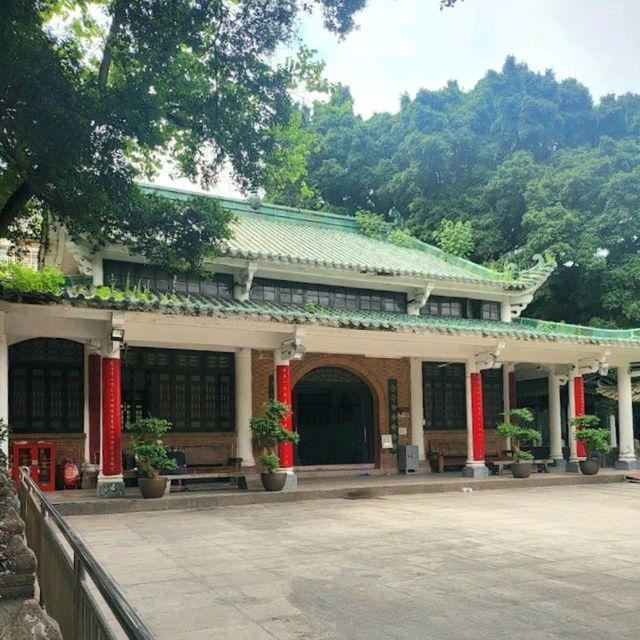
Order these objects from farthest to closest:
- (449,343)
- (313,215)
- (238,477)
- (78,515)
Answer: (313,215) → (449,343) → (238,477) → (78,515)

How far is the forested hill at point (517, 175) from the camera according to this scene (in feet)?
77.3

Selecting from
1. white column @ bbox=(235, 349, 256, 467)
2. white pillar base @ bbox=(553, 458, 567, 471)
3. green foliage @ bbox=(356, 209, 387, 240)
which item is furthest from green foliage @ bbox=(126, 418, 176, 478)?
white pillar base @ bbox=(553, 458, 567, 471)

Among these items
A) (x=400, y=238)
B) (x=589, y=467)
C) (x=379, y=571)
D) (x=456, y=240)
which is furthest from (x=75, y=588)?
(x=456, y=240)

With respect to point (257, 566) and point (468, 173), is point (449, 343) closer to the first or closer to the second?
point (257, 566)

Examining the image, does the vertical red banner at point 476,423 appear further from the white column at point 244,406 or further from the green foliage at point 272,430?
the white column at point 244,406

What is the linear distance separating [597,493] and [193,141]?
10.8m

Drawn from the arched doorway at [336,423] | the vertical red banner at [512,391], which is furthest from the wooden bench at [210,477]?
the vertical red banner at [512,391]

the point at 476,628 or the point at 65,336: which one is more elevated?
the point at 65,336

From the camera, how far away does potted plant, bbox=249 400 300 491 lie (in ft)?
44.1

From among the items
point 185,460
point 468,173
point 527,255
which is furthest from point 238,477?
point 468,173

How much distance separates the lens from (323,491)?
45.3 feet

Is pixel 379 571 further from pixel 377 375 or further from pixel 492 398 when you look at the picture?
pixel 492 398

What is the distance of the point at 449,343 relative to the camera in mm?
16125

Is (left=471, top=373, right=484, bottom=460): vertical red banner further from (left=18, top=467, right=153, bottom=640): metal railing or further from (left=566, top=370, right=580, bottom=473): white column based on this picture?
(left=18, top=467, right=153, bottom=640): metal railing
